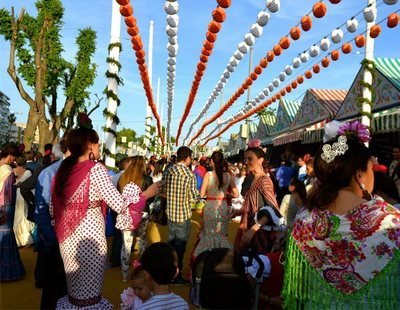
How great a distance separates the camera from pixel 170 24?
7820 millimetres

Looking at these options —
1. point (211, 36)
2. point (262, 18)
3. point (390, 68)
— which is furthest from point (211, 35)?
point (390, 68)

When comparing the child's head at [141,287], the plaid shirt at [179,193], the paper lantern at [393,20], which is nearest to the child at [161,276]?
the child's head at [141,287]

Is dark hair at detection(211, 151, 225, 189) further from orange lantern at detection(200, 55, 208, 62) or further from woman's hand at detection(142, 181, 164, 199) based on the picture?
orange lantern at detection(200, 55, 208, 62)

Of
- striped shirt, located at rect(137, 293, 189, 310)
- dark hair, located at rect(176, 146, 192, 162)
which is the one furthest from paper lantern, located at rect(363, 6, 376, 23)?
striped shirt, located at rect(137, 293, 189, 310)

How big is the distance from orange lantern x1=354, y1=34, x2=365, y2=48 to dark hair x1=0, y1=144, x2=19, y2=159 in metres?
7.01

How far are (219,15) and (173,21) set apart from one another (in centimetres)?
123

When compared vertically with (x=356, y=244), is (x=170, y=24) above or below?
above

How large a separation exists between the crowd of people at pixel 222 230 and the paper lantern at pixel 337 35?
4.48 m

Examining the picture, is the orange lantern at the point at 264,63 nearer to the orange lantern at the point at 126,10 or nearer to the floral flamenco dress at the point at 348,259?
the orange lantern at the point at 126,10

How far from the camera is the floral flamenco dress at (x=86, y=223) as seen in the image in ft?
9.21

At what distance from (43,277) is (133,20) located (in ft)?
16.9

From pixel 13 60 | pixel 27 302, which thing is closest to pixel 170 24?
pixel 27 302

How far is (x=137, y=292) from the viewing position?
288 centimetres

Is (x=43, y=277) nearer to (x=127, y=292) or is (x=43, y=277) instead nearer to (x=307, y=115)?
(x=127, y=292)
